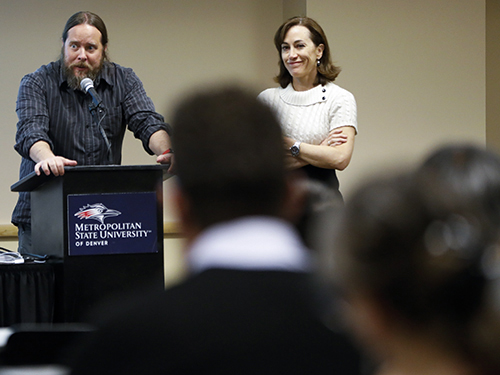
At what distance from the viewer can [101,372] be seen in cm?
71

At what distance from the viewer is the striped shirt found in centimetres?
307

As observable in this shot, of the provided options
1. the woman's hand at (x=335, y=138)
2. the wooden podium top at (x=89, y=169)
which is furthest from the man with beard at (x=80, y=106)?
the woman's hand at (x=335, y=138)

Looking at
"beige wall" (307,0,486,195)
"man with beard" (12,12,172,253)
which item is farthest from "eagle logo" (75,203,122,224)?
"beige wall" (307,0,486,195)

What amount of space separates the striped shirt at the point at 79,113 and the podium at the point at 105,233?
2.35 feet

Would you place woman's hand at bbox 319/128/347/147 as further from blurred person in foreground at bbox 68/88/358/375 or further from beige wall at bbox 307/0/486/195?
beige wall at bbox 307/0/486/195

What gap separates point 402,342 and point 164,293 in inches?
14.8

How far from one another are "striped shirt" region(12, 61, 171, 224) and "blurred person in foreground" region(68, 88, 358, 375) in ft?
7.21

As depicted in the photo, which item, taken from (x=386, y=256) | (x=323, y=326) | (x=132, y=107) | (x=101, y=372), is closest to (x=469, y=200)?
(x=386, y=256)

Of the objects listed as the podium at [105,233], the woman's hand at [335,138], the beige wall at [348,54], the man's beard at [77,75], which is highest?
the beige wall at [348,54]

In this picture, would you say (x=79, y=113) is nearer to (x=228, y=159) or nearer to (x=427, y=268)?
(x=228, y=159)

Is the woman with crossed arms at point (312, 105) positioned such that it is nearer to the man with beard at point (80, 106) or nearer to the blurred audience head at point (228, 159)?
the man with beard at point (80, 106)

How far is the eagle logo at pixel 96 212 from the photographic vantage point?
7.59 ft

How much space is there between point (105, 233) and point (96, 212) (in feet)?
0.28

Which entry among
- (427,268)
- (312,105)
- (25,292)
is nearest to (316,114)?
(312,105)
